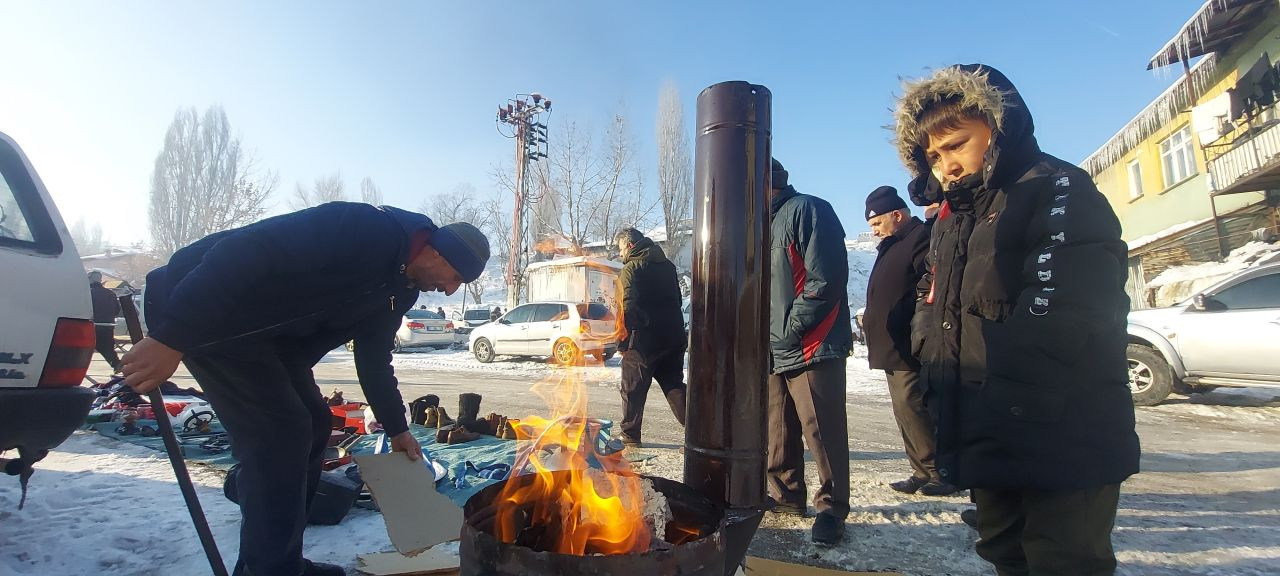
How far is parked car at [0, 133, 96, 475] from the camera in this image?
7.93 feet

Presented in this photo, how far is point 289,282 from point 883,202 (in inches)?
150

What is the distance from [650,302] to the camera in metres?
5.00

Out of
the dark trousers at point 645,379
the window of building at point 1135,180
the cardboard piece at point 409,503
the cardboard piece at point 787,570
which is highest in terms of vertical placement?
the window of building at point 1135,180

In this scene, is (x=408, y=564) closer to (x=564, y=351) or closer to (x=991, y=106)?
(x=991, y=106)

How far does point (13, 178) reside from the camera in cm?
291

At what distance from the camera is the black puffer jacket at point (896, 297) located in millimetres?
3820

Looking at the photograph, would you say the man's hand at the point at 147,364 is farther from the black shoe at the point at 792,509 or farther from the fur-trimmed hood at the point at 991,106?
the black shoe at the point at 792,509

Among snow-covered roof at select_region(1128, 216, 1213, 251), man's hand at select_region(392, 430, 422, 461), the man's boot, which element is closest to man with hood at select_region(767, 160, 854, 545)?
man's hand at select_region(392, 430, 422, 461)

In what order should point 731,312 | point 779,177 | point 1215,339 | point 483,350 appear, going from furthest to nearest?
point 483,350, point 1215,339, point 779,177, point 731,312

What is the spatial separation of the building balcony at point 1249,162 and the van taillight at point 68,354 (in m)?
19.7

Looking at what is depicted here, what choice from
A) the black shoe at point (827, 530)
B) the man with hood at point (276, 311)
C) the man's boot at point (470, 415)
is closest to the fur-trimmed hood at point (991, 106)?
the man with hood at point (276, 311)

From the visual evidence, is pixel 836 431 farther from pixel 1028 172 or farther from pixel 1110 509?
pixel 1028 172

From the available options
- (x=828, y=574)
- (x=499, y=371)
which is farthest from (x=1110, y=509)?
(x=499, y=371)

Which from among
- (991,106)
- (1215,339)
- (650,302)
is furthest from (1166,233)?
(991,106)
